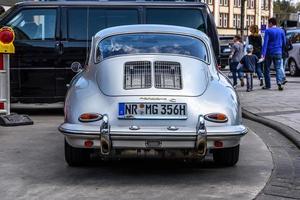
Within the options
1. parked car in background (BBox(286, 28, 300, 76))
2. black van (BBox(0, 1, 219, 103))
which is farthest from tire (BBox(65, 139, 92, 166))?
parked car in background (BBox(286, 28, 300, 76))

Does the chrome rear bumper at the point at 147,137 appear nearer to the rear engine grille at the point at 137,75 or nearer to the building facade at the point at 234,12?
the rear engine grille at the point at 137,75

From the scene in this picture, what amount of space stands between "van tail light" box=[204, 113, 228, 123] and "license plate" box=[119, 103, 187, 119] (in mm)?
233

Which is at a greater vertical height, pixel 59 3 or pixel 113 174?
pixel 59 3

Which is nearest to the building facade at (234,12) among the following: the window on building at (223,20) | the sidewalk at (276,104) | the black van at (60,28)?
the window on building at (223,20)

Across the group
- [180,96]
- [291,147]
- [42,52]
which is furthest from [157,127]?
[42,52]

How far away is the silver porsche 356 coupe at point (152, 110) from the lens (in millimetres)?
5941

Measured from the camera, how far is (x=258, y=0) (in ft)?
336

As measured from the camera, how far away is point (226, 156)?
680 centimetres

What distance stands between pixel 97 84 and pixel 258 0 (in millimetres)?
98940

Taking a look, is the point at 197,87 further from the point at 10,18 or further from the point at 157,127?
the point at 10,18

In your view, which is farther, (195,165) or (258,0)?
(258,0)

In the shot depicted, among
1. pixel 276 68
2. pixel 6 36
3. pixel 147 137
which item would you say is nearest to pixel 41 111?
pixel 6 36

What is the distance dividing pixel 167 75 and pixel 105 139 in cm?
99

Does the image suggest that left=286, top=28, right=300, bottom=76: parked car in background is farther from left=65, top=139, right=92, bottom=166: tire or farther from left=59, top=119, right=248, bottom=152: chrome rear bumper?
left=59, top=119, right=248, bottom=152: chrome rear bumper
